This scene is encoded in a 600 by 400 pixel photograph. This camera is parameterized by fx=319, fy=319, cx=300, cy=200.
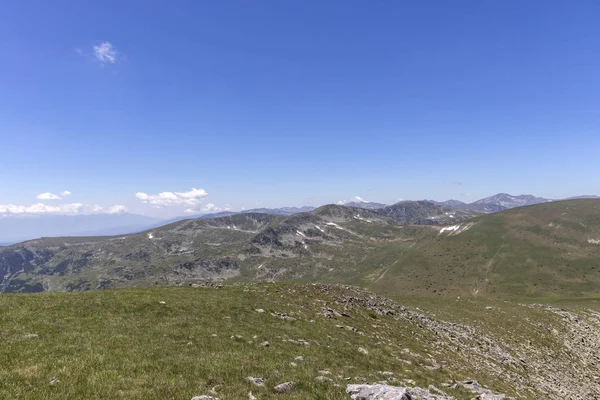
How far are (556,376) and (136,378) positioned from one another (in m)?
40.9

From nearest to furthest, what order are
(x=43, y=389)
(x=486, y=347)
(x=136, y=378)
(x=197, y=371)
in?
(x=43, y=389) < (x=136, y=378) < (x=197, y=371) < (x=486, y=347)

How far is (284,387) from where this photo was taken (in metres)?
14.8

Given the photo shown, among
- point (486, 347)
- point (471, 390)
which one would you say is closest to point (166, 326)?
point (471, 390)

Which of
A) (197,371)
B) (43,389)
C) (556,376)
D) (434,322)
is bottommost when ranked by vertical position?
(556,376)

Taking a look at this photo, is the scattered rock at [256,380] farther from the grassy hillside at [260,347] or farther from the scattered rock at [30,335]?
the scattered rock at [30,335]

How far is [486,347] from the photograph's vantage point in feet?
121

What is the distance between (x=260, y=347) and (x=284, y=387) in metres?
7.66

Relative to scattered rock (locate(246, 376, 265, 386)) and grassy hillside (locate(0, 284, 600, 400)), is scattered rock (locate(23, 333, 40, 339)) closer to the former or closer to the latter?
grassy hillside (locate(0, 284, 600, 400))

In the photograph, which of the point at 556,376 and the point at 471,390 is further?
the point at 556,376

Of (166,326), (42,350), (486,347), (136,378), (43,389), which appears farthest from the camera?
(486,347)

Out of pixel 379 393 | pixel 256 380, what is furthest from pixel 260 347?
pixel 379 393

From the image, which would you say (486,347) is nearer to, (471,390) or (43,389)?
(471,390)

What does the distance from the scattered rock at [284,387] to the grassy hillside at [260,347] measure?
24 cm

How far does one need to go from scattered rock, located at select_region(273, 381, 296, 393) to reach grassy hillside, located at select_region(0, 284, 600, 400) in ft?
0.78
